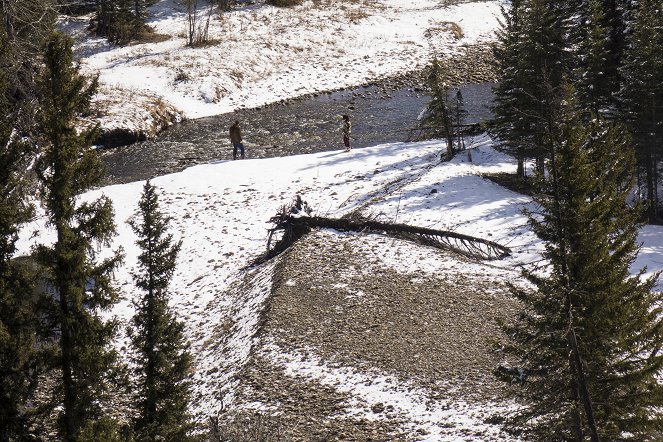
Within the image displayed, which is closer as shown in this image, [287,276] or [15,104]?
[15,104]

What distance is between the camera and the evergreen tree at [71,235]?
10977 mm

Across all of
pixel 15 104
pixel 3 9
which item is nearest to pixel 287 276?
pixel 15 104

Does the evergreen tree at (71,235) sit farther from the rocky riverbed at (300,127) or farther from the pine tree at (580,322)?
the rocky riverbed at (300,127)

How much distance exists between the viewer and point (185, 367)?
A: 508 inches

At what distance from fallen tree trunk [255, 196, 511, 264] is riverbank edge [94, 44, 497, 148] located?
12.1 meters

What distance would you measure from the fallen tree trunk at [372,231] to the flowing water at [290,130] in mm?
10712

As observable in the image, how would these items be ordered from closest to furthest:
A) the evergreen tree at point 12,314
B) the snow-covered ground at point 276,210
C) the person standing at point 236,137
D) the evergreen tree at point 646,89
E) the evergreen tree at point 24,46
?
the evergreen tree at point 12,314 < the evergreen tree at point 24,46 < the snow-covered ground at point 276,210 < the evergreen tree at point 646,89 < the person standing at point 236,137

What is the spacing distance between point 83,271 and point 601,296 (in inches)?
333

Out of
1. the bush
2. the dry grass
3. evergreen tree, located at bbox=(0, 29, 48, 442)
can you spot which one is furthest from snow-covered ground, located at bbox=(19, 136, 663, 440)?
the bush

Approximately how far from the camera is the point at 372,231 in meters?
23.3

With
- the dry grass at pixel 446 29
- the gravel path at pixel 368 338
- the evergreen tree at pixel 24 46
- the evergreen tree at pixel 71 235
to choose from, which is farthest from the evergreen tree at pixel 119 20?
the evergreen tree at pixel 71 235

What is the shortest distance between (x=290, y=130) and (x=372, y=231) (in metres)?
17.4

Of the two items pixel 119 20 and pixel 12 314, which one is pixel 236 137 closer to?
pixel 12 314

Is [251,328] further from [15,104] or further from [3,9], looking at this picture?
[3,9]
